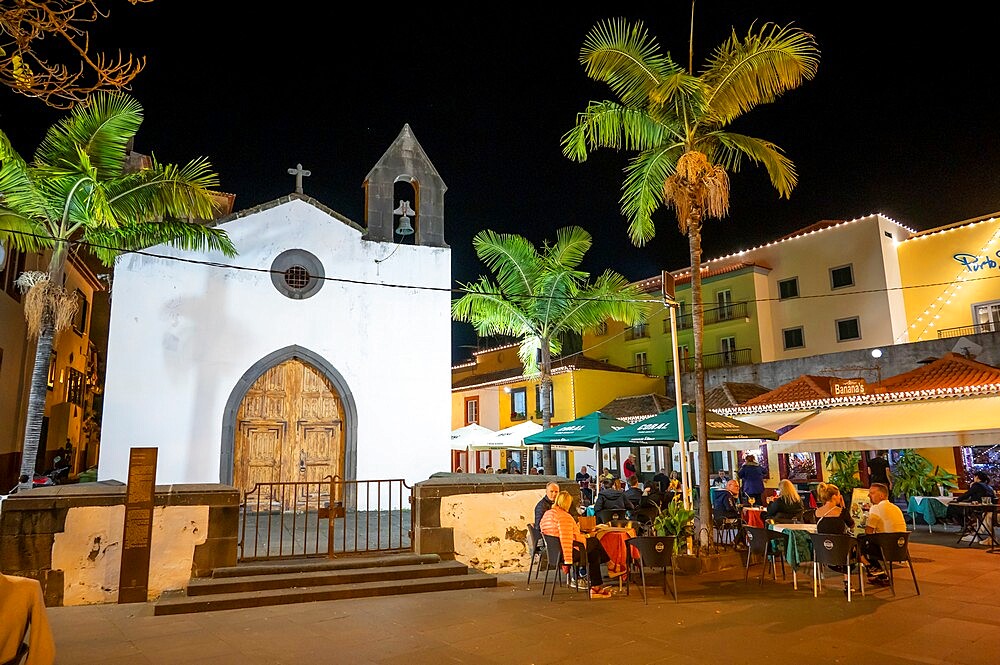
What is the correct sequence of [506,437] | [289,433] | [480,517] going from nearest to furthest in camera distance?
[480,517]
[289,433]
[506,437]

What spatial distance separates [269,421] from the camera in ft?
42.0

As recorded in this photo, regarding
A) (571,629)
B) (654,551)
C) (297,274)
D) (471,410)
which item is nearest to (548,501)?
(654,551)

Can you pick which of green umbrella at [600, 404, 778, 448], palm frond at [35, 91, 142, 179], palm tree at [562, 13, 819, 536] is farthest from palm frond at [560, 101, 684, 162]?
palm frond at [35, 91, 142, 179]

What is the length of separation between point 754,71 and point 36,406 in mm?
11538

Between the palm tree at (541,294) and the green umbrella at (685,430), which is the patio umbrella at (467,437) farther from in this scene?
the green umbrella at (685,430)

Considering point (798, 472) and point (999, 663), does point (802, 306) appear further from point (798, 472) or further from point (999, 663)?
point (999, 663)

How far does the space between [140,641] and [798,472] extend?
802 inches

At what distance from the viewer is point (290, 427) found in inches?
510

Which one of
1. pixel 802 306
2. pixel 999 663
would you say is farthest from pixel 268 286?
pixel 802 306

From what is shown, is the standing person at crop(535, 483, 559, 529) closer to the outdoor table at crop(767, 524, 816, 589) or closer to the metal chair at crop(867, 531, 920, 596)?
the outdoor table at crop(767, 524, 816, 589)

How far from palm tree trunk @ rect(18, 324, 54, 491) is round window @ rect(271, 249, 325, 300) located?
4.19 metres

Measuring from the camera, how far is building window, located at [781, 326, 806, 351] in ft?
100

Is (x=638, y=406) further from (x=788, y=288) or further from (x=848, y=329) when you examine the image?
(x=788, y=288)

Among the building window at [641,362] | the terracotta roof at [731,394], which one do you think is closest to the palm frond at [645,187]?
the terracotta roof at [731,394]
